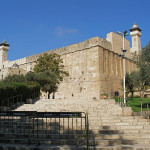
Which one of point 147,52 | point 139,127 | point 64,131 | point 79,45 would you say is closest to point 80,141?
point 64,131

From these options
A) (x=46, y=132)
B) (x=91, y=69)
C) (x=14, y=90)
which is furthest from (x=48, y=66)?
(x=46, y=132)

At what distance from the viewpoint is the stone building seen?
28000 millimetres

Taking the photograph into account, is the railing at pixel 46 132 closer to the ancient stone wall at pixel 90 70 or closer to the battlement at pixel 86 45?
the ancient stone wall at pixel 90 70

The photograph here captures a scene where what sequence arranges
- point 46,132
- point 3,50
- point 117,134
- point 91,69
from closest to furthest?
point 46,132, point 117,134, point 91,69, point 3,50

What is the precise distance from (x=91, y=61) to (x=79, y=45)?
412cm

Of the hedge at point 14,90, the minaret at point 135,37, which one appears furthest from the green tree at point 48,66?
the minaret at point 135,37

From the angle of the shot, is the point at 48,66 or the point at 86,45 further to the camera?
the point at 86,45

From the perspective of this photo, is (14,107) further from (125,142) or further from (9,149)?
(125,142)

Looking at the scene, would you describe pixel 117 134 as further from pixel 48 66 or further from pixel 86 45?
pixel 86 45

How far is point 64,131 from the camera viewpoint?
7.08m

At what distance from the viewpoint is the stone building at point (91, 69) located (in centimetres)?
2800

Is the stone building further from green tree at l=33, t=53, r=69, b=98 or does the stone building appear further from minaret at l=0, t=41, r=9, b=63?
minaret at l=0, t=41, r=9, b=63

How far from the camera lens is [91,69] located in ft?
93.9

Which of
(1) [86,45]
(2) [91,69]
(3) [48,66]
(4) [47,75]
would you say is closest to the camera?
(4) [47,75]
